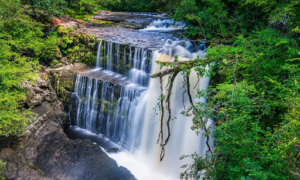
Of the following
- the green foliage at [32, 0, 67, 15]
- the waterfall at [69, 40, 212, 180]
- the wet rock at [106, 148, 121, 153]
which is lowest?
the wet rock at [106, 148, 121, 153]

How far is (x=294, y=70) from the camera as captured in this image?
399 cm

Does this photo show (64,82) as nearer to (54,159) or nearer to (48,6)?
(54,159)

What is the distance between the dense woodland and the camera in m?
3.38

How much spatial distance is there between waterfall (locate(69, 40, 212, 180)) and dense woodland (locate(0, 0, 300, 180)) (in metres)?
0.78

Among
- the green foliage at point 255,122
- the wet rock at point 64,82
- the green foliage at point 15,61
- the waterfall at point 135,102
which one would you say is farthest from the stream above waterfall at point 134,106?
the green foliage at point 255,122

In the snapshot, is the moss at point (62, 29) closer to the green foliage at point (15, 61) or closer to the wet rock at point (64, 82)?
the green foliage at point (15, 61)

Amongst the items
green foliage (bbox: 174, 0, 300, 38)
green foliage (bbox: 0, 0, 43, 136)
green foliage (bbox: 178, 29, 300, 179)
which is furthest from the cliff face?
green foliage (bbox: 174, 0, 300, 38)

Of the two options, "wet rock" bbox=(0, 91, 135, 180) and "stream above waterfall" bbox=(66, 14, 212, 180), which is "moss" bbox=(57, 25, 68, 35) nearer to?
"stream above waterfall" bbox=(66, 14, 212, 180)

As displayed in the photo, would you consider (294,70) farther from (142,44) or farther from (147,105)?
(142,44)

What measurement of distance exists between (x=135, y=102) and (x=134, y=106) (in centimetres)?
17

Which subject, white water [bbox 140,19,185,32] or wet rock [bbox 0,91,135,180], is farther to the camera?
white water [bbox 140,19,185,32]

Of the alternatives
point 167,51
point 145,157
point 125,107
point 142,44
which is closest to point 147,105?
point 125,107

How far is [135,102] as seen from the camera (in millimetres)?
8555

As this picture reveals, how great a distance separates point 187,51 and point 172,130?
3968mm
